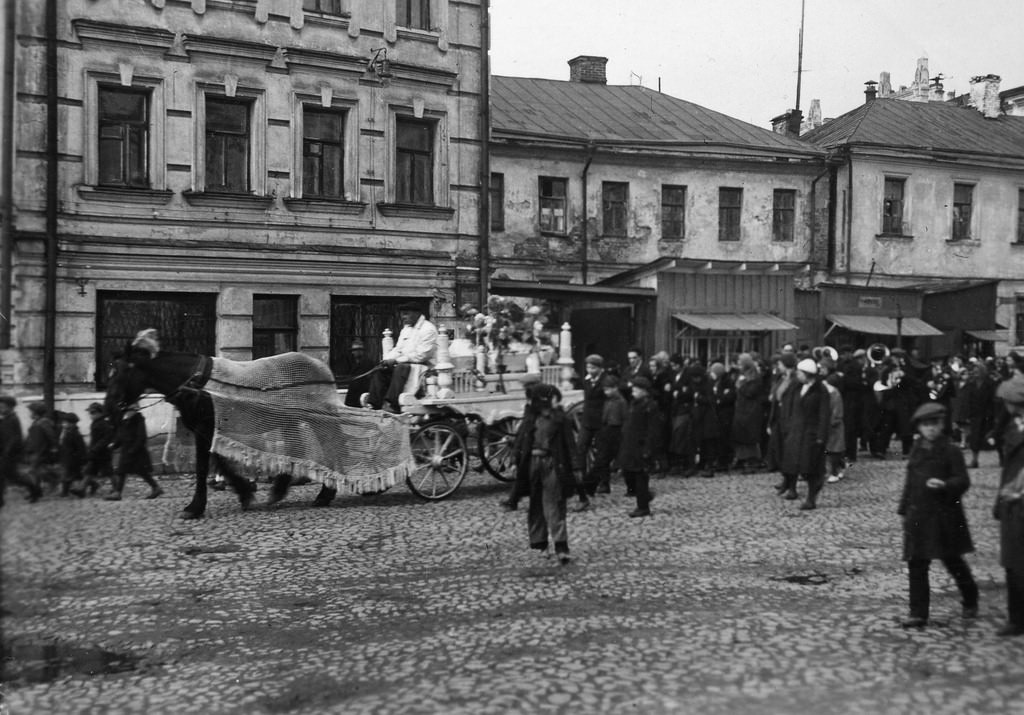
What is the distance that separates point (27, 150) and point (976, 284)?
2365 centimetres

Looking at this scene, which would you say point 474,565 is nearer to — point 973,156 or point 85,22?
point 85,22

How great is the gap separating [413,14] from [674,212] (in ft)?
33.6

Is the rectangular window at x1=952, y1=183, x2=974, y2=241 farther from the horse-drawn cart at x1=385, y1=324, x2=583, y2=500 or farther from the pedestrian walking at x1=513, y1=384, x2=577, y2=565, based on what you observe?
the pedestrian walking at x1=513, y1=384, x2=577, y2=565

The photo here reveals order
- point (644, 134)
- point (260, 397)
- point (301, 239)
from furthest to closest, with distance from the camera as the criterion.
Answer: point (644, 134), point (301, 239), point (260, 397)

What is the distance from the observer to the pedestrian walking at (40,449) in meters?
5.34

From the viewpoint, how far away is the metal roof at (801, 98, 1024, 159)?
3023cm

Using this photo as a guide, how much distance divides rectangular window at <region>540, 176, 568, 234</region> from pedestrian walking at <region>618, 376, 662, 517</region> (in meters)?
15.1

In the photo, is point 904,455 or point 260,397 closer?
point 260,397

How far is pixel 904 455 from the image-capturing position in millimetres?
18156

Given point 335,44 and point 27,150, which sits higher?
point 335,44

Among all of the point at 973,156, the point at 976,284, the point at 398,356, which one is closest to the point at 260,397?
the point at 398,356

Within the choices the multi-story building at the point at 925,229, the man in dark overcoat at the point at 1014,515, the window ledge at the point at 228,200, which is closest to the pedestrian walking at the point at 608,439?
the man in dark overcoat at the point at 1014,515

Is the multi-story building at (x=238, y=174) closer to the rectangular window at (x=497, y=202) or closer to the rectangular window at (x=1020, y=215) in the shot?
the rectangular window at (x=497, y=202)

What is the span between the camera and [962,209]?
31062 mm
